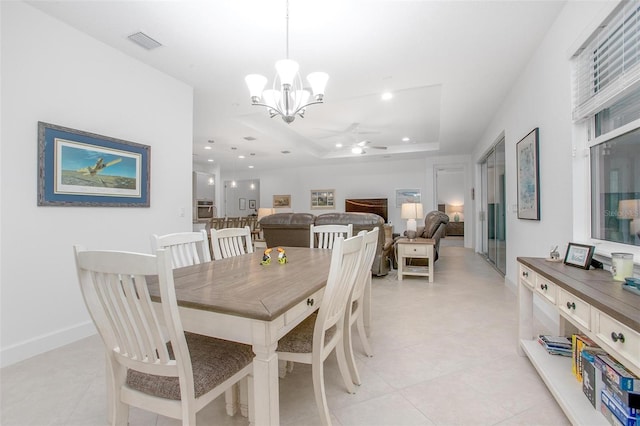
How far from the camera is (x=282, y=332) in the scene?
1159 mm

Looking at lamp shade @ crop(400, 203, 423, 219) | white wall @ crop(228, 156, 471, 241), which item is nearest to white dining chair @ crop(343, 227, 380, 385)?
lamp shade @ crop(400, 203, 423, 219)

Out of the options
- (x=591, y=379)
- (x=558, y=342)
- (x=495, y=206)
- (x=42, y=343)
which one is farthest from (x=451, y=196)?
(x=42, y=343)

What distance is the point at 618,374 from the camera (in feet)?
4.13

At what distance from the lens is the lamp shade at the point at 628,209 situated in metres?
1.67

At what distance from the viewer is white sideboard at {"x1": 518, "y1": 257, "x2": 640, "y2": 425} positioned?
1024 mm

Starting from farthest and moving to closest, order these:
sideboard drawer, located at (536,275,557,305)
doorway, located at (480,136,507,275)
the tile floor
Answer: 1. doorway, located at (480,136,507,275)
2. sideboard drawer, located at (536,275,557,305)
3. the tile floor

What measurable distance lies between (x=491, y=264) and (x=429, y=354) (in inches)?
163

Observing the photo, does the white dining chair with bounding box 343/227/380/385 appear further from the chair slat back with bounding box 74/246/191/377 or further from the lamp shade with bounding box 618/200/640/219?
the lamp shade with bounding box 618/200/640/219

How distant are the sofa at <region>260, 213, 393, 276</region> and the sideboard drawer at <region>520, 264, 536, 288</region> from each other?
89.0 inches

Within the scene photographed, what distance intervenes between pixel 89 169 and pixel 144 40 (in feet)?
4.15

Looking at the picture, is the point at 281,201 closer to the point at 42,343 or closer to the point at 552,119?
the point at 42,343

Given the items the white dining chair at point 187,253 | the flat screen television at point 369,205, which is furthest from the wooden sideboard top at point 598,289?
the flat screen television at point 369,205

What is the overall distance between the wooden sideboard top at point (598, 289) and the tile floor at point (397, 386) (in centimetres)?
71

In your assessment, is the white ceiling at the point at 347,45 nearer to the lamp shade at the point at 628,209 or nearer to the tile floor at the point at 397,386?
the lamp shade at the point at 628,209
